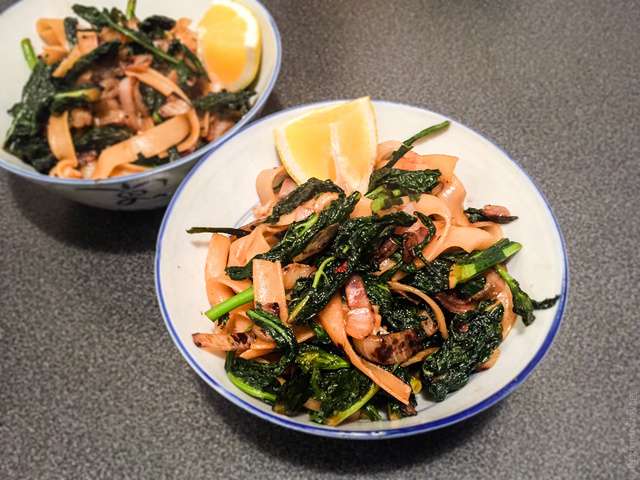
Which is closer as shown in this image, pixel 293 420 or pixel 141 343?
pixel 293 420

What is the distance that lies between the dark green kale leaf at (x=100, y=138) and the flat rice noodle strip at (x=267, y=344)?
1055 millimetres

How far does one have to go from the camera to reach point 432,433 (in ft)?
5.13

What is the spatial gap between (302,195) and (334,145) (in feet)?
0.70

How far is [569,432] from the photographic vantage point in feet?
5.12

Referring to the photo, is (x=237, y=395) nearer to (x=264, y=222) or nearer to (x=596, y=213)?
(x=264, y=222)

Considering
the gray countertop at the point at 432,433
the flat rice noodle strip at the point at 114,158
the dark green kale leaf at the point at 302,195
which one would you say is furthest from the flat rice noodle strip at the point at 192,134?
the dark green kale leaf at the point at 302,195

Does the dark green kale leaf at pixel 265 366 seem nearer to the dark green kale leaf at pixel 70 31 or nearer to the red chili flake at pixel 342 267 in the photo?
the red chili flake at pixel 342 267

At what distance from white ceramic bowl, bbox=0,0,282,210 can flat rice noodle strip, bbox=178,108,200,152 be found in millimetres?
A: 211

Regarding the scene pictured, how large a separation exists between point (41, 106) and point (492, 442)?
6.22ft

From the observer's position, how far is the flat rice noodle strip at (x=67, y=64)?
201cm

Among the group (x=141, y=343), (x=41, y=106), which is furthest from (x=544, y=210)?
(x=41, y=106)

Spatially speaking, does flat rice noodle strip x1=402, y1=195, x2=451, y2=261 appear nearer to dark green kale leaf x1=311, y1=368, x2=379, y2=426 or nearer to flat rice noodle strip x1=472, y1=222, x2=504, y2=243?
flat rice noodle strip x1=472, y1=222, x2=504, y2=243

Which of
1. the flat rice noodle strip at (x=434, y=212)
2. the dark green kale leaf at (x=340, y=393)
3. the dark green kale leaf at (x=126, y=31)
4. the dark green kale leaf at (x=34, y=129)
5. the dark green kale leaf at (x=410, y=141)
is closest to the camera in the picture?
the dark green kale leaf at (x=340, y=393)

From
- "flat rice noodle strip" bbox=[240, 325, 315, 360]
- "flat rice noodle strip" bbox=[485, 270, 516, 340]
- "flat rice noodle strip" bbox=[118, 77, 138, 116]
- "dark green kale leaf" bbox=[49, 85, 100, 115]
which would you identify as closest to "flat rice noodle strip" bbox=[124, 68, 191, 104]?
"flat rice noodle strip" bbox=[118, 77, 138, 116]
